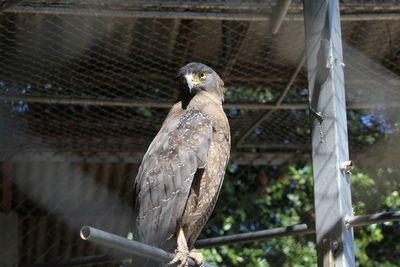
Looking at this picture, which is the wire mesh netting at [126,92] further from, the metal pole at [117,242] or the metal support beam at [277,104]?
the metal pole at [117,242]

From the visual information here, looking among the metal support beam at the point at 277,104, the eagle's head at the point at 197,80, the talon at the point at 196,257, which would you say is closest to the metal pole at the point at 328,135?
the talon at the point at 196,257

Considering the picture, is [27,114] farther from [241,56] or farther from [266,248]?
[266,248]

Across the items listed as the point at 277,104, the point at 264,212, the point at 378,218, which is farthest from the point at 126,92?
the point at 378,218

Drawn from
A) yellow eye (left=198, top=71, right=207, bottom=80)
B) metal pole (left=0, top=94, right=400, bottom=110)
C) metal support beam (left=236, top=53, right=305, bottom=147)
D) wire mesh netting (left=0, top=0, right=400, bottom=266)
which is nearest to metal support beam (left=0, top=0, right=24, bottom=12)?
wire mesh netting (left=0, top=0, right=400, bottom=266)

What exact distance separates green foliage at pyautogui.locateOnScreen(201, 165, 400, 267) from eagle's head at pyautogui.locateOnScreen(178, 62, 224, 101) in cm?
203

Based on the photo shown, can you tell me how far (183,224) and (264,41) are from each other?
4.43 feet

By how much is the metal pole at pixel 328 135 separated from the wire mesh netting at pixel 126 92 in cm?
77

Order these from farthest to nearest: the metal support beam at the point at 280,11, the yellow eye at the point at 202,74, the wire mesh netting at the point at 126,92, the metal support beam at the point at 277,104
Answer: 1. the metal support beam at the point at 277,104
2. the yellow eye at the point at 202,74
3. the wire mesh netting at the point at 126,92
4. the metal support beam at the point at 280,11

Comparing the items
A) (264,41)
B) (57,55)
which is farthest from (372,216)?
(57,55)

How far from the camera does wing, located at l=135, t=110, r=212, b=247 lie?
2896 millimetres

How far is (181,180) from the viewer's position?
2.93m

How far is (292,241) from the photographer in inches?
215

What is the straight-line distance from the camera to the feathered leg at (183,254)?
111 inches

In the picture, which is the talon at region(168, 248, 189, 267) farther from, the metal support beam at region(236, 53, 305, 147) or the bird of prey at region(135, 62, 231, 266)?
the metal support beam at region(236, 53, 305, 147)
